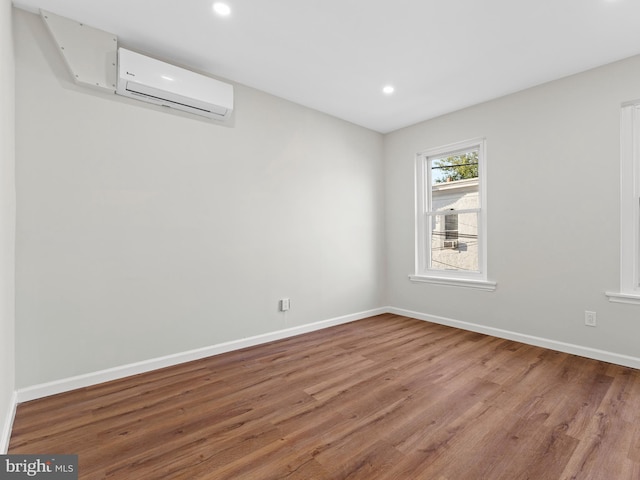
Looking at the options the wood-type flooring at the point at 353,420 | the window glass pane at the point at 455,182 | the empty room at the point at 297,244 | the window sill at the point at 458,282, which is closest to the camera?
the wood-type flooring at the point at 353,420

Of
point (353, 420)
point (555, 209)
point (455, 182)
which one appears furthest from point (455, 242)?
point (353, 420)

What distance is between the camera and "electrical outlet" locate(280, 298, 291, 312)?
3.41 m

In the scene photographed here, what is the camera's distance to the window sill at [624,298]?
2.59 meters

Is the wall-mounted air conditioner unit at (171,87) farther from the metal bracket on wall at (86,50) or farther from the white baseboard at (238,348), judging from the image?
the white baseboard at (238,348)

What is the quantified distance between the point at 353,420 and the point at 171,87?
282 centimetres

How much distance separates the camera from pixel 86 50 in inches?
88.9

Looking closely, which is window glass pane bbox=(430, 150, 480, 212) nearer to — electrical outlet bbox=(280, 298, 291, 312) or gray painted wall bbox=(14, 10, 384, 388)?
gray painted wall bbox=(14, 10, 384, 388)

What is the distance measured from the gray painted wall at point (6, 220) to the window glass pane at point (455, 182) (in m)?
4.12

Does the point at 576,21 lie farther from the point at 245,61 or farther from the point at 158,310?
the point at 158,310

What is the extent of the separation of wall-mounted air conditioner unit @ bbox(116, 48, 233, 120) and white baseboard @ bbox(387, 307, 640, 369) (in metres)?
3.45

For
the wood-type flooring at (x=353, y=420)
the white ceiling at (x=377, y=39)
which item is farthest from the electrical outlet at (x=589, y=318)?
the white ceiling at (x=377, y=39)

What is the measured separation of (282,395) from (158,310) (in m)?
1.29

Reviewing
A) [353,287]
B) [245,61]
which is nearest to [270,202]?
[245,61]

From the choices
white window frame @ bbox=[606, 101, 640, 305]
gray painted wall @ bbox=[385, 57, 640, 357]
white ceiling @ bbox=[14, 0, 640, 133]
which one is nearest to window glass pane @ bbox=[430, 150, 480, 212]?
gray painted wall @ bbox=[385, 57, 640, 357]
